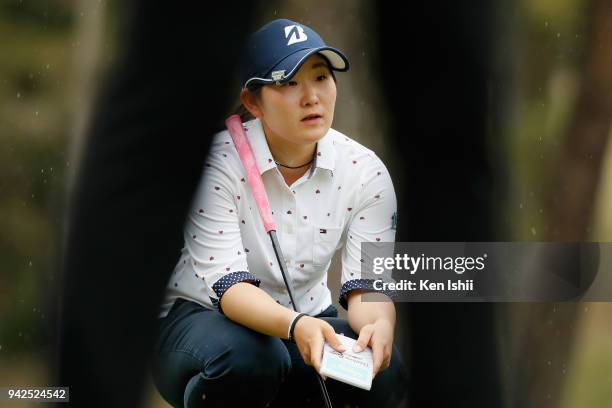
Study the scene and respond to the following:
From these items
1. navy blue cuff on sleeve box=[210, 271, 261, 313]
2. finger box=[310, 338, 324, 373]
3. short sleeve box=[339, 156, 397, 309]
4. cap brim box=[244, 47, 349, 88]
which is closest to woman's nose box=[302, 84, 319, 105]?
cap brim box=[244, 47, 349, 88]

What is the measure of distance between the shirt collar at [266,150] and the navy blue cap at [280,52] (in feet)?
0.27

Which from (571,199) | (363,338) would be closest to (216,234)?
(363,338)

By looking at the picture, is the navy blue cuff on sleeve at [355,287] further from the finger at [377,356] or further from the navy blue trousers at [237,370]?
the finger at [377,356]

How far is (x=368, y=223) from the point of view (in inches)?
79.0

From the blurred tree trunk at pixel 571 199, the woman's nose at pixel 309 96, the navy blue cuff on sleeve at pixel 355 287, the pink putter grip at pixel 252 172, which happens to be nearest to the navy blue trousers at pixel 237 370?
the navy blue cuff on sleeve at pixel 355 287

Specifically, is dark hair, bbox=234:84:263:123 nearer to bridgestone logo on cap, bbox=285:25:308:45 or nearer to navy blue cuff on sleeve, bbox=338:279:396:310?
bridgestone logo on cap, bbox=285:25:308:45

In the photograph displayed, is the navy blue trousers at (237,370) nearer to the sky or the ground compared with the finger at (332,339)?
nearer to the ground

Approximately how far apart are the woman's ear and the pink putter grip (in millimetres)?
37

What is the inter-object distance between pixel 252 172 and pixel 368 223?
242 mm

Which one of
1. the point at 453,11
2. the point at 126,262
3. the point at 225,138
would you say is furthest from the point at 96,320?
the point at 453,11

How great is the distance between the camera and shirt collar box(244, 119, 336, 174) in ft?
6.39

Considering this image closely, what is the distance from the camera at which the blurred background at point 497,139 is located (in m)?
1.96

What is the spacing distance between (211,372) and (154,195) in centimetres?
34

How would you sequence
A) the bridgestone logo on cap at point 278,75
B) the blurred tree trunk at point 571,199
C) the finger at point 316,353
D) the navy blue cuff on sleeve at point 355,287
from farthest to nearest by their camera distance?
1. the blurred tree trunk at point 571,199
2. the navy blue cuff on sleeve at point 355,287
3. the bridgestone logo on cap at point 278,75
4. the finger at point 316,353
